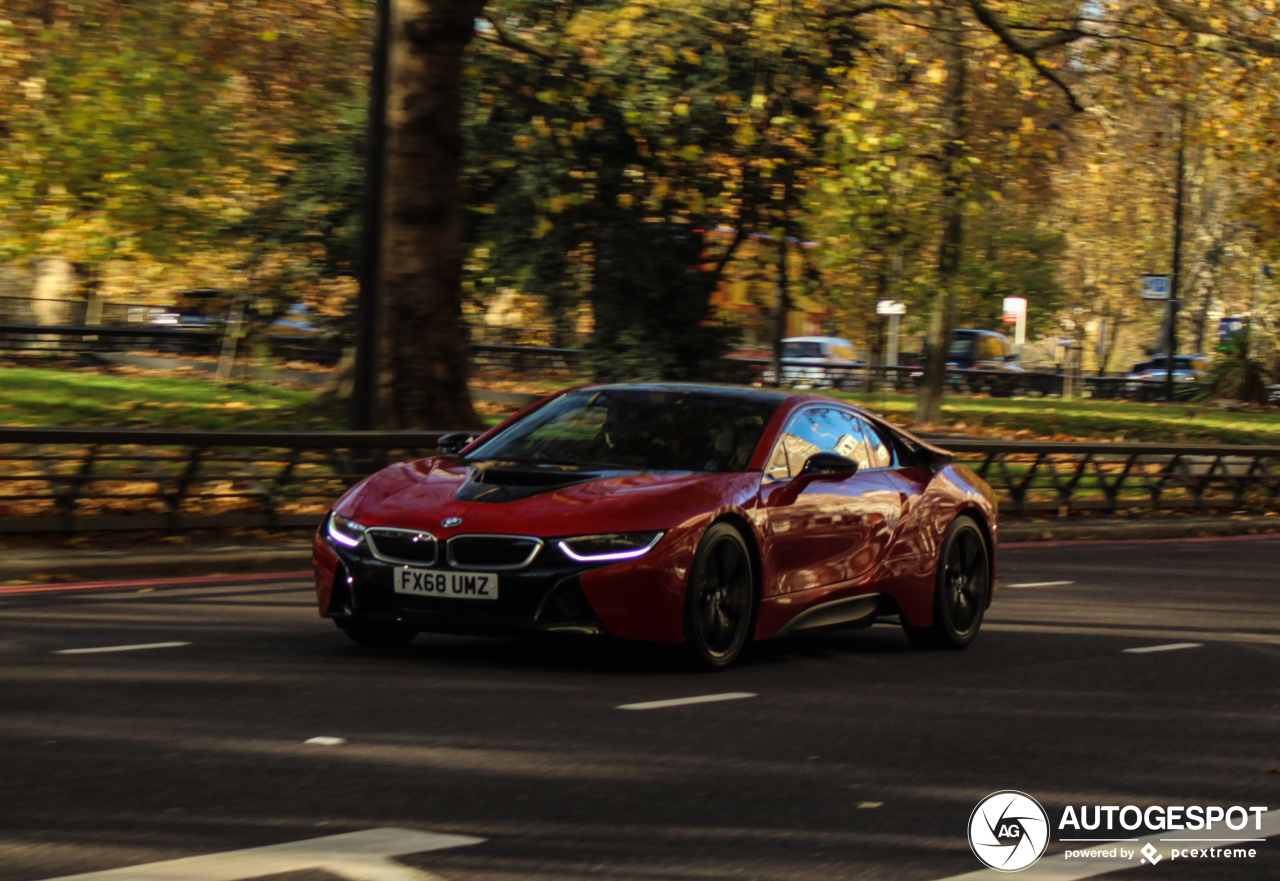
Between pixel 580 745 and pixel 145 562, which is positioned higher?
pixel 580 745

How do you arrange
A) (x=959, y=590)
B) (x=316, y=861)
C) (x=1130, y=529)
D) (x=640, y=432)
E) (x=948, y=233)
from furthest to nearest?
(x=948, y=233) < (x=1130, y=529) < (x=959, y=590) < (x=640, y=432) < (x=316, y=861)

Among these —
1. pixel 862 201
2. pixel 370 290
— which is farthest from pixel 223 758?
pixel 862 201

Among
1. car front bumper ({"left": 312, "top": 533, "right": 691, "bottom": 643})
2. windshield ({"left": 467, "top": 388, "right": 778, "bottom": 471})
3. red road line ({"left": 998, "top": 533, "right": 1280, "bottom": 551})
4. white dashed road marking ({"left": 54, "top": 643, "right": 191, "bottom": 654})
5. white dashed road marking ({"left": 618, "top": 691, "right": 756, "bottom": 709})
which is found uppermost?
windshield ({"left": 467, "top": 388, "right": 778, "bottom": 471})

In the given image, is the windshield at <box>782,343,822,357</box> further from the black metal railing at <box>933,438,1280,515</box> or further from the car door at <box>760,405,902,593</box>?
the car door at <box>760,405,902,593</box>

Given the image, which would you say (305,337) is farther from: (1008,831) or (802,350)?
(1008,831)

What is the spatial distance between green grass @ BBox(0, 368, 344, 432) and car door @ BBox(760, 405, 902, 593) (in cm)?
1326

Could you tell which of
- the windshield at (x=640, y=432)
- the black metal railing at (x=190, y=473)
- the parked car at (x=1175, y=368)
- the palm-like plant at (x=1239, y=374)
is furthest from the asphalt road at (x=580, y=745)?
the parked car at (x=1175, y=368)

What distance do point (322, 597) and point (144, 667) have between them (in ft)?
2.71

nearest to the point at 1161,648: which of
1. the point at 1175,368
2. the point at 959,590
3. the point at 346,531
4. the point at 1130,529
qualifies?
the point at 959,590

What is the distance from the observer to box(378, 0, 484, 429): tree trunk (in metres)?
16.3

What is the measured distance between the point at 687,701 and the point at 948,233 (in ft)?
81.8

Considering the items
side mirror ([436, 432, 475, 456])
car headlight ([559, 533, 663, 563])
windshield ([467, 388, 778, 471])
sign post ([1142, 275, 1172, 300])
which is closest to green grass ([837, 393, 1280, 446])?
sign post ([1142, 275, 1172, 300])

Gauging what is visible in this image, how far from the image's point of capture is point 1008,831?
5.32m

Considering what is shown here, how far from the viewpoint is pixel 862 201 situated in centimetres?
2603
